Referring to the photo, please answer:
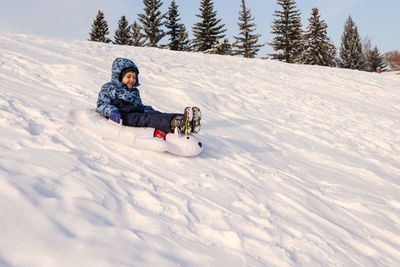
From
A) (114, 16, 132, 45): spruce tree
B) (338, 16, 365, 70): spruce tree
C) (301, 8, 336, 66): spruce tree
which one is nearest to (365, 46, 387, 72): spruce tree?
(338, 16, 365, 70): spruce tree

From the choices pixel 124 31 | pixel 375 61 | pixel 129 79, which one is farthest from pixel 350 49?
pixel 129 79

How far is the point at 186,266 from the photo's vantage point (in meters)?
1.54

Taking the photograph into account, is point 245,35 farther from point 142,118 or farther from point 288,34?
point 142,118

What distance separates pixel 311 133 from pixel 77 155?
4.09 m

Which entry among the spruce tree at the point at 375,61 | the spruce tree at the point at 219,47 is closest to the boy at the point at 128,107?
the spruce tree at the point at 219,47

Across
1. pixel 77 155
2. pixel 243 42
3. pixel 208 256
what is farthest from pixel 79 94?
pixel 243 42

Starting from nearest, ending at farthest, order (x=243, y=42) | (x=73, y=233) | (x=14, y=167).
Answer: (x=73, y=233) → (x=14, y=167) → (x=243, y=42)

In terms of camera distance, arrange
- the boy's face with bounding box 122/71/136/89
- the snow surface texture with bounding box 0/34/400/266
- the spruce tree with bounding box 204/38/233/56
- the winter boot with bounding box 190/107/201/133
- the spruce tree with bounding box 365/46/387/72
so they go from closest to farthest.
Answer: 1. the snow surface texture with bounding box 0/34/400/266
2. the winter boot with bounding box 190/107/201/133
3. the boy's face with bounding box 122/71/136/89
4. the spruce tree with bounding box 204/38/233/56
5. the spruce tree with bounding box 365/46/387/72

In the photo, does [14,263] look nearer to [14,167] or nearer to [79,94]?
[14,167]

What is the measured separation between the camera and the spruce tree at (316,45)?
30188 millimetres

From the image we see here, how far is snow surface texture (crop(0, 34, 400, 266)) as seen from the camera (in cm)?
158

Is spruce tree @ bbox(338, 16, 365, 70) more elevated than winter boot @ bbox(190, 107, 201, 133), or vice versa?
spruce tree @ bbox(338, 16, 365, 70)

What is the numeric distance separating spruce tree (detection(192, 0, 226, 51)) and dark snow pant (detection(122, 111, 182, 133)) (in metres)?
27.8

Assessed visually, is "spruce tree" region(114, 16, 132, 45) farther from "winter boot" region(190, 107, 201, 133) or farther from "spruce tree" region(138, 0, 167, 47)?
"winter boot" region(190, 107, 201, 133)
